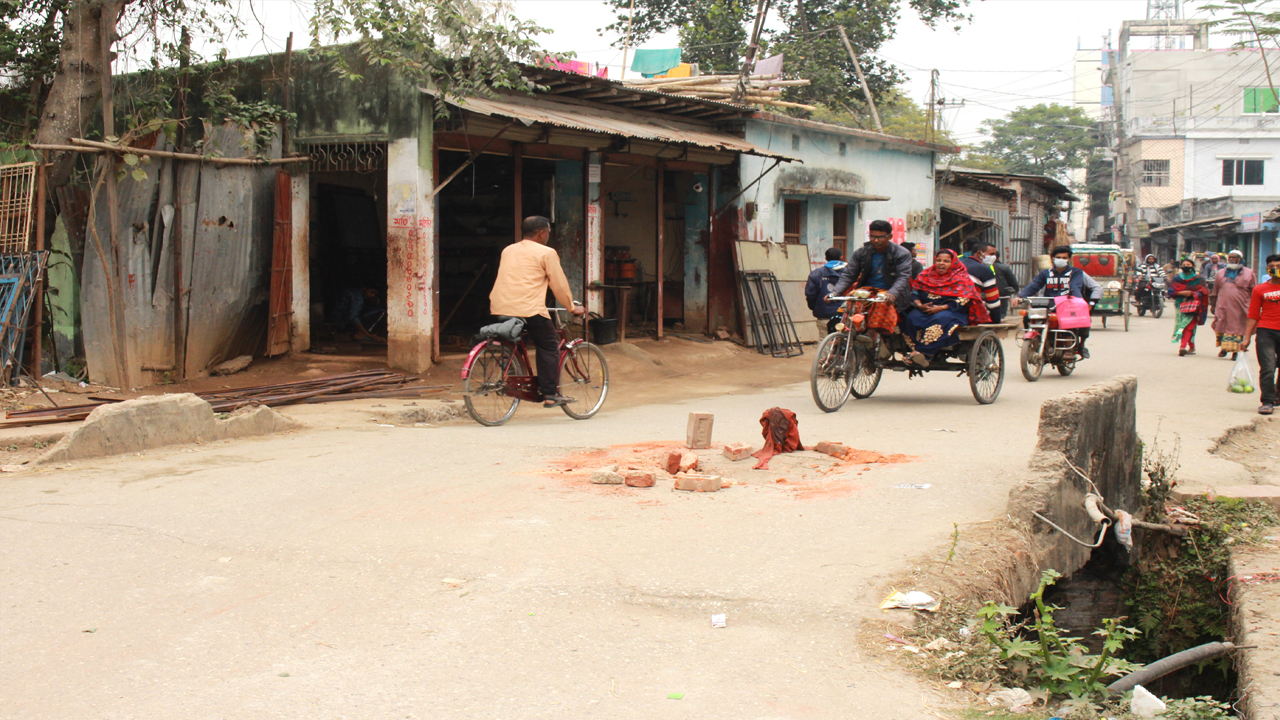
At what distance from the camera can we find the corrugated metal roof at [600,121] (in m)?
11.9

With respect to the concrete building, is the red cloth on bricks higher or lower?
lower

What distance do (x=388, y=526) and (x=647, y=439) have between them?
3.42 meters

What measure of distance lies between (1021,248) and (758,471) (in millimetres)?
29629

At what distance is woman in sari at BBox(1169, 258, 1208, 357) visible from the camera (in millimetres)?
16406

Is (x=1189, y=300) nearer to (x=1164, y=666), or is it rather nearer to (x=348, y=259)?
(x=348, y=259)

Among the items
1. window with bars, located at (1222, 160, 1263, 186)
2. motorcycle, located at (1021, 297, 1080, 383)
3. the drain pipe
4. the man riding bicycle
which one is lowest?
the drain pipe

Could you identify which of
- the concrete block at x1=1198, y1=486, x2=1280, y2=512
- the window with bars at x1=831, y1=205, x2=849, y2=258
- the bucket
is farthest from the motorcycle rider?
the window with bars at x1=831, y1=205, x2=849, y2=258

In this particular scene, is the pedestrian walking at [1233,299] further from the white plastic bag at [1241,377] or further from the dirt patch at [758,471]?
the dirt patch at [758,471]

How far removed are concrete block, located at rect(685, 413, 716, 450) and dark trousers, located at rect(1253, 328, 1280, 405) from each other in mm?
6312

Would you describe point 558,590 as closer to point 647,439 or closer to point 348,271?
point 647,439

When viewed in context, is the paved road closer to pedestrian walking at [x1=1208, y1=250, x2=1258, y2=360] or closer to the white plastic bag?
the white plastic bag

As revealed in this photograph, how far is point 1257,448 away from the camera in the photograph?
8.56 m

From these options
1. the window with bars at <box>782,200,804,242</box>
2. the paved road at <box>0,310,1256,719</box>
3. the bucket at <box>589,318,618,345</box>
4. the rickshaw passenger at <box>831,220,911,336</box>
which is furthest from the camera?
the window with bars at <box>782,200,804,242</box>

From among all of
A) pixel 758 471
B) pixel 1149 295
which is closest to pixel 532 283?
pixel 758 471
